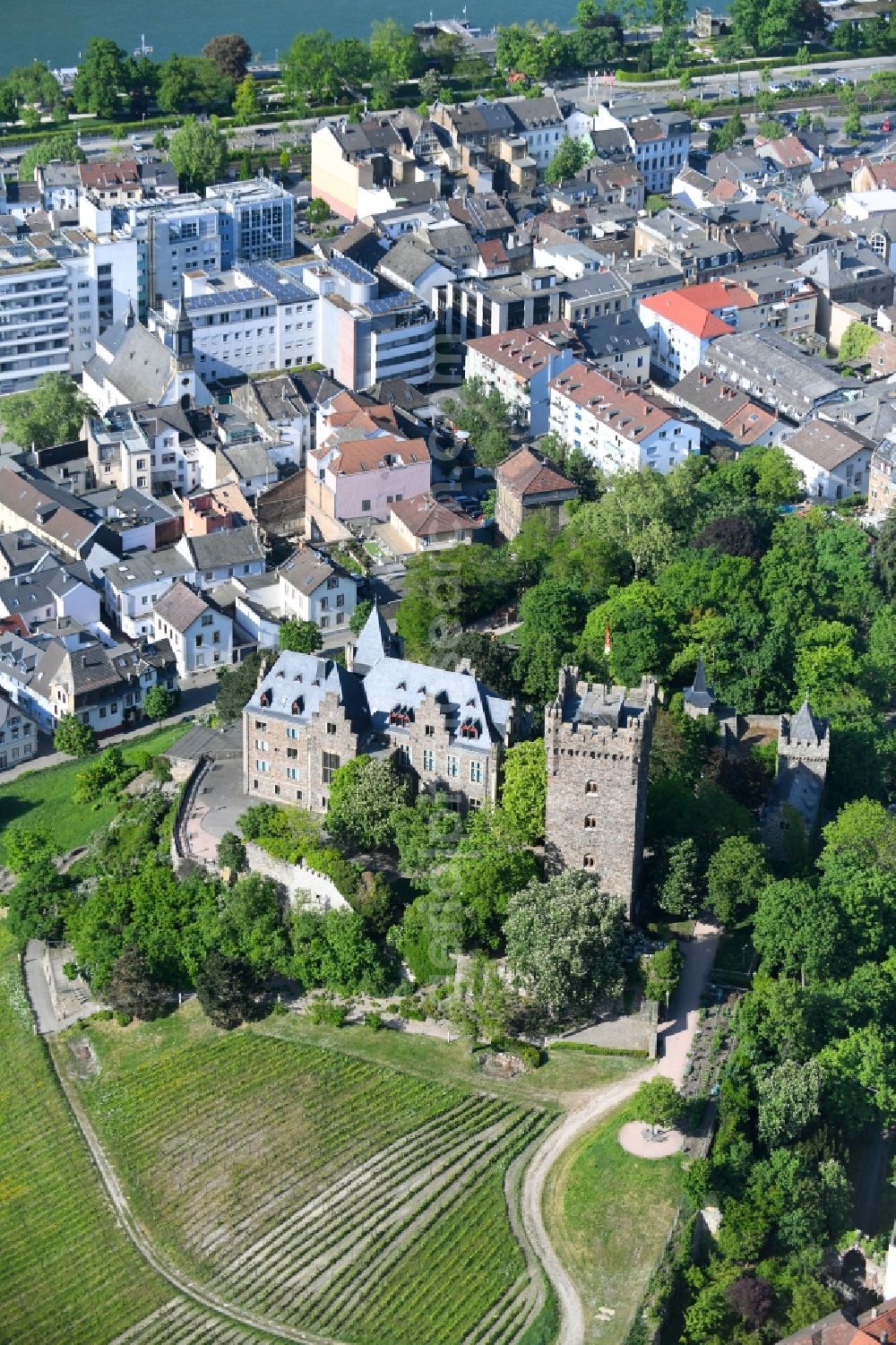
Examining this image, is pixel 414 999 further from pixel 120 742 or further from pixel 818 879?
pixel 120 742

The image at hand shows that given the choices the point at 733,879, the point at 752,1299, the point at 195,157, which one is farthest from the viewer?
the point at 195,157

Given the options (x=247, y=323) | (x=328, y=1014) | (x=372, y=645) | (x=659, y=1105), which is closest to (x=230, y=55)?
(x=247, y=323)

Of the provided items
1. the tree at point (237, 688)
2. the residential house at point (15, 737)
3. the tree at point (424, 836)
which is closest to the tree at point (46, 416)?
the residential house at point (15, 737)

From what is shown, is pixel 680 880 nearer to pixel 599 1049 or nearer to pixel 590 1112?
pixel 599 1049

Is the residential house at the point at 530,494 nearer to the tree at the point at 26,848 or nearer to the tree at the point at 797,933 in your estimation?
the tree at the point at 26,848

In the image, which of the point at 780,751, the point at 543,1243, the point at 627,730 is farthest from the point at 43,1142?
the point at 780,751

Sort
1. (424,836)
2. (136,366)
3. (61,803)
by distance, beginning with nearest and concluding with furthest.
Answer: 1. (424,836)
2. (61,803)
3. (136,366)
